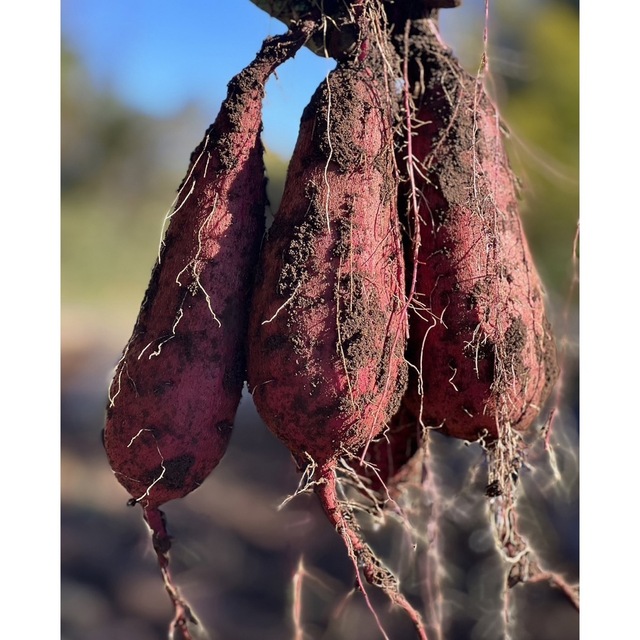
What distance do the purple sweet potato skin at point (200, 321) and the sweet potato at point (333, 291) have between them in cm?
4

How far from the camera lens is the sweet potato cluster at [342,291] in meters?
0.84

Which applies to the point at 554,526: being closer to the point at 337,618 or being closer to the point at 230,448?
the point at 337,618

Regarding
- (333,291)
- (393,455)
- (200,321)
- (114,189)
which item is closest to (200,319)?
(200,321)

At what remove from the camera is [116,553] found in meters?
1.10

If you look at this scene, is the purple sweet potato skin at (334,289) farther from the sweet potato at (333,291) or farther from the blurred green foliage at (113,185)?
the blurred green foliage at (113,185)

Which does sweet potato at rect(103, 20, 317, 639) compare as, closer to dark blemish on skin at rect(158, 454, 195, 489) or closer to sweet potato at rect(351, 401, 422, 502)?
dark blemish on skin at rect(158, 454, 195, 489)

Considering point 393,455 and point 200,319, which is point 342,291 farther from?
point 393,455

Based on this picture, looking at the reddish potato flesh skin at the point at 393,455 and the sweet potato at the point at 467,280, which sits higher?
the sweet potato at the point at 467,280

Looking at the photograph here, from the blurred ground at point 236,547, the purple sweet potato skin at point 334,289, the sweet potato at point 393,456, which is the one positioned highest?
the purple sweet potato skin at point 334,289

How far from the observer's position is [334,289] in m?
0.84

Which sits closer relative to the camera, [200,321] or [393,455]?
[200,321]

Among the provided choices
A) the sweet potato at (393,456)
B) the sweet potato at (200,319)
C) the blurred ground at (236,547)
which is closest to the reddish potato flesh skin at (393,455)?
the sweet potato at (393,456)

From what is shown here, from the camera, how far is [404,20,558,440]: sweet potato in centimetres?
90
